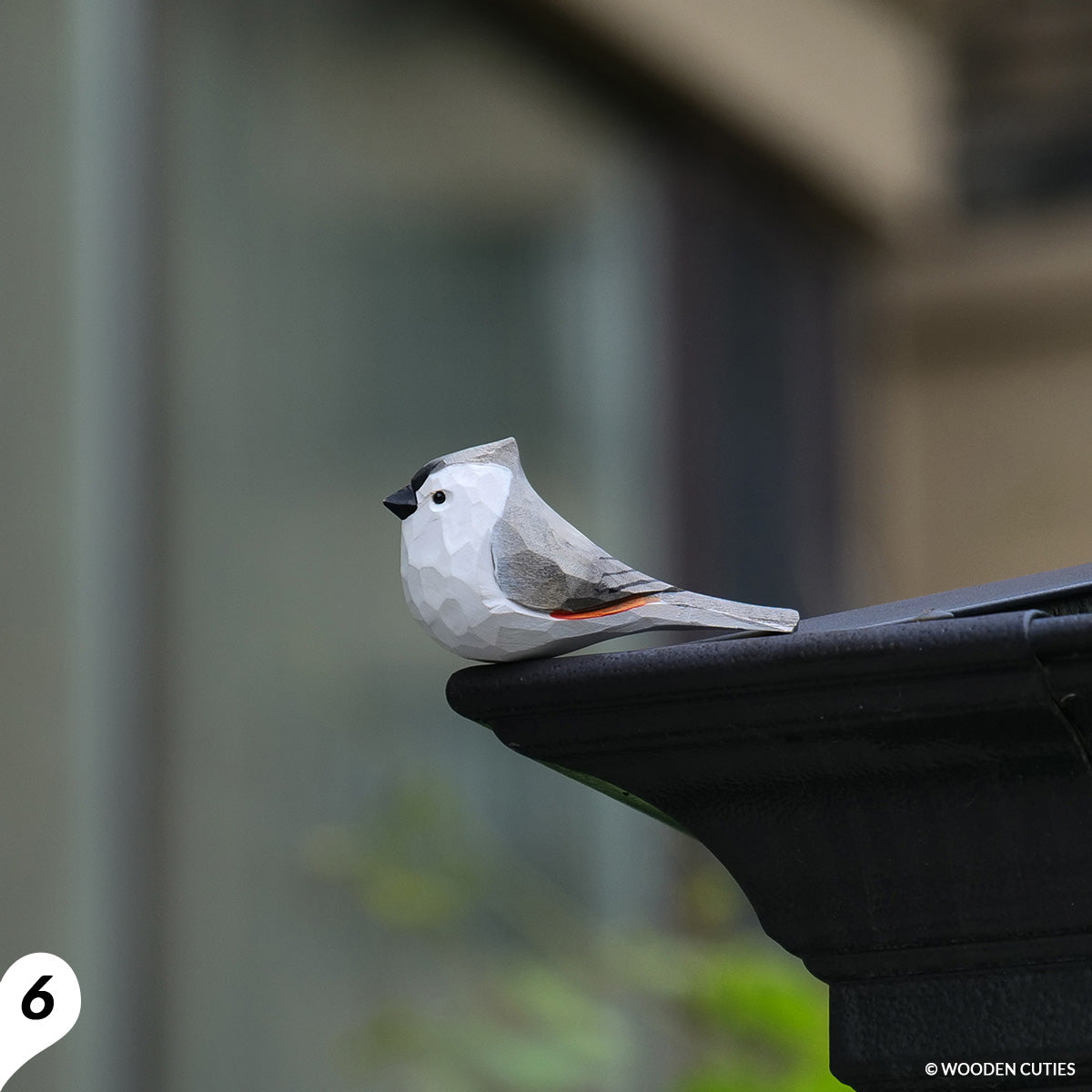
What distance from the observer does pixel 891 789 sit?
60cm

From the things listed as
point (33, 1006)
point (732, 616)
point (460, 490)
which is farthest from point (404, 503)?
point (33, 1006)

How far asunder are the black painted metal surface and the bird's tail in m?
0.02

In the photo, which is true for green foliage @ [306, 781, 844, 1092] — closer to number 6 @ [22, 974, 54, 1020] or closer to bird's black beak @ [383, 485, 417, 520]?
number 6 @ [22, 974, 54, 1020]

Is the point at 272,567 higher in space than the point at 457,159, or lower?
lower

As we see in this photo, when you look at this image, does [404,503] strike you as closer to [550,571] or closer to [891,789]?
[550,571]

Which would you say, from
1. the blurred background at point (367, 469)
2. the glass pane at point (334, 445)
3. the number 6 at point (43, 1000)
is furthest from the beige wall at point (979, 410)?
the number 6 at point (43, 1000)

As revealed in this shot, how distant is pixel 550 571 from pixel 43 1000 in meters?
0.37

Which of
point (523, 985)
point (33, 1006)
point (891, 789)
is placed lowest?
point (523, 985)

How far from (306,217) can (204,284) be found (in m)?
0.24

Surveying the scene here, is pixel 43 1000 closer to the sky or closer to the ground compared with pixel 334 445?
closer to the ground

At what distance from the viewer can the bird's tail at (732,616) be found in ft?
1.94

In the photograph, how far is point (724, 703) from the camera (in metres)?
0.58

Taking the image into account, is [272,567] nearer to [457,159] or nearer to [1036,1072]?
[457,159]

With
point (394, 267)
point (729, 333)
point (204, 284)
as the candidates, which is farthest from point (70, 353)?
point (729, 333)
